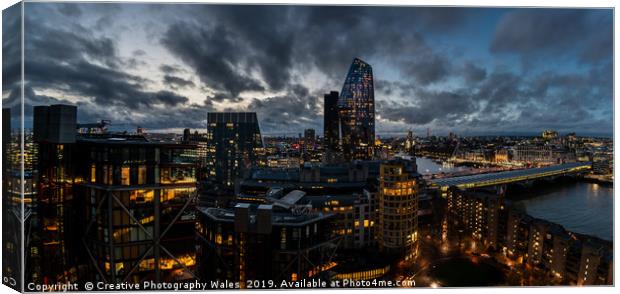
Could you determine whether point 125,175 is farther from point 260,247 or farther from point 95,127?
point 260,247

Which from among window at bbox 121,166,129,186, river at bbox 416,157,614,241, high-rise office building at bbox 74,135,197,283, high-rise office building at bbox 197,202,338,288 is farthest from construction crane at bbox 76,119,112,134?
river at bbox 416,157,614,241

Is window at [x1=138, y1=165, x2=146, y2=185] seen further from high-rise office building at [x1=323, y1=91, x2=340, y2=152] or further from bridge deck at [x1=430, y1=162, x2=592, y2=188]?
bridge deck at [x1=430, y1=162, x2=592, y2=188]

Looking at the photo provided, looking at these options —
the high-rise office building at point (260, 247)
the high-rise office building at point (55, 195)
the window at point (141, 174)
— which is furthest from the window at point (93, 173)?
the high-rise office building at point (260, 247)

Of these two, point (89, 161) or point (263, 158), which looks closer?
point (89, 161)

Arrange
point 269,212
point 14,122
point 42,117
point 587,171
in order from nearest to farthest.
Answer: point 14,122 < point 42,117 < point 269,212 < point 587,171

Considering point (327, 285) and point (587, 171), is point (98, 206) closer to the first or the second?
point (327, 285)

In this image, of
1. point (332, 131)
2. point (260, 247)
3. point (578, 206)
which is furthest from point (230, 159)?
point (260, 247)

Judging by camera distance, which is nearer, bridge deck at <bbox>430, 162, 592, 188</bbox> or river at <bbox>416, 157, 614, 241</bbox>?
river at <bbox>416, 157, 614, 241</bbox>

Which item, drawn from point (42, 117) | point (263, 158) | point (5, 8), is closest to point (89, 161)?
point (42, 117)
